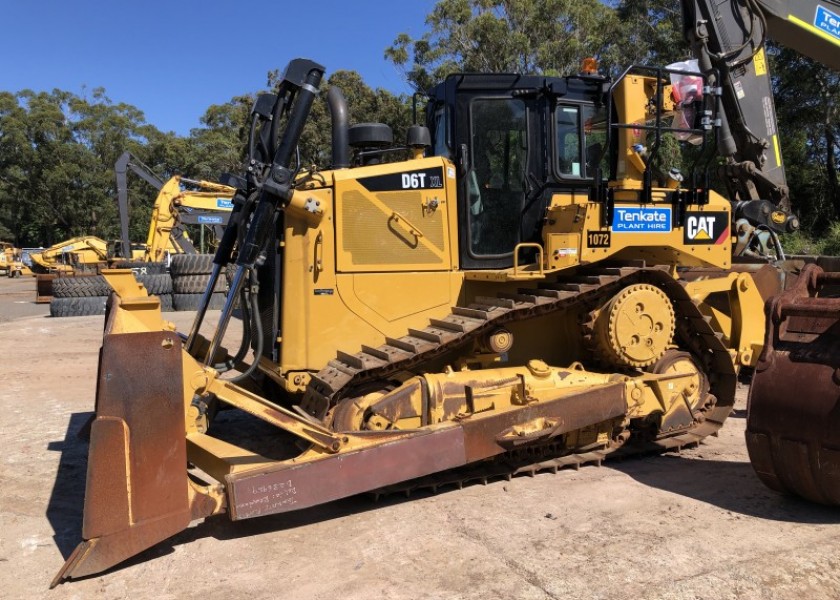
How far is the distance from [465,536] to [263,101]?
10.7ft

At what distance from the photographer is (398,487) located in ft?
15.1

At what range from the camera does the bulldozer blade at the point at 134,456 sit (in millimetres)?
3465

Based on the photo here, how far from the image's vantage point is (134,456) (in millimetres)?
3555

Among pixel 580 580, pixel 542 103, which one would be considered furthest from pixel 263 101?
pixel 580 580

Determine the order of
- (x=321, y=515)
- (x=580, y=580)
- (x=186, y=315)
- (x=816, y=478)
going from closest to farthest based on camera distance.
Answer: (x=580, y=580) → (x=816, y=478) → (x=321, y=515) → (x=186, y=315)

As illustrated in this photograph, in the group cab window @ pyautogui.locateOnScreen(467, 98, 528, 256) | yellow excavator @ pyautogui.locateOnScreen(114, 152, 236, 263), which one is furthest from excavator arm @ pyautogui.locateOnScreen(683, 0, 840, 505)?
yellow excavator @ pyautogui.locateOnScreen(114, 152, 236, 263)

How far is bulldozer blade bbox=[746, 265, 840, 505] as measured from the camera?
401 cm

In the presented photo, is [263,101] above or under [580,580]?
above

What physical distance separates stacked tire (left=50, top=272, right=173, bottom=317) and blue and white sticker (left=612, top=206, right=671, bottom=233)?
47.5 feet

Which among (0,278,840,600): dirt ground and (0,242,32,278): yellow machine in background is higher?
(0,242,32,278): yellow machine in background

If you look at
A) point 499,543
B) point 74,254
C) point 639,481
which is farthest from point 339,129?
point 74,254

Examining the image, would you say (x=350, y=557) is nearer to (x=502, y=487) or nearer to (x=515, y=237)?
(x=502, y=487)

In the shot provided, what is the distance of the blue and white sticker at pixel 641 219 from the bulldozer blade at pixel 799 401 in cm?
119

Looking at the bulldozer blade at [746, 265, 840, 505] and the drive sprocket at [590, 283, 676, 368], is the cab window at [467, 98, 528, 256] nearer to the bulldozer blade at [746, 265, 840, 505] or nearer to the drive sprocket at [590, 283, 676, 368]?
the drive sprocket at [590, 283, 676, 368]
